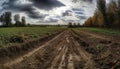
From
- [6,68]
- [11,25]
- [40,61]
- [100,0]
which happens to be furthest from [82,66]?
[100,0]

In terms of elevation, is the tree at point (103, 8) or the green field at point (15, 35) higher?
the tree at point (103, 8)

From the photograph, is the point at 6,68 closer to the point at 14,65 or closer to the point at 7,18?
Result: the point at 14,65

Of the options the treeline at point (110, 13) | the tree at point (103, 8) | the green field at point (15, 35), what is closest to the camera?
the green field at point (15, 35)

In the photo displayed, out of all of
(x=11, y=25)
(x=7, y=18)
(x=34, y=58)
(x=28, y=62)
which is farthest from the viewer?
(x=11, y=25)

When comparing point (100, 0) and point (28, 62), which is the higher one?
point (100, 0)

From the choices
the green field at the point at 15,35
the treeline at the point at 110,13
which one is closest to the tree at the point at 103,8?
the treeline at the point at 110,13

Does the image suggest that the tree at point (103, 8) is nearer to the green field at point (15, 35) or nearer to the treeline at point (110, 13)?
the treeline at point (110, 13)

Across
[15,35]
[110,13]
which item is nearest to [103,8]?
[110,13]

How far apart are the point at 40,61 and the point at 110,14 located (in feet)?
195

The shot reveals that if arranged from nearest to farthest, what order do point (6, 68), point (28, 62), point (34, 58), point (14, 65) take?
point (6, 68), point (14, 65), point (28, 62), point (34, 58)

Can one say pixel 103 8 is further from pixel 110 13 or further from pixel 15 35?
pixel 15 35

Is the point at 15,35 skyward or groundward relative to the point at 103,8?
groundward

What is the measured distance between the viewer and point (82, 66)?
1353 cm

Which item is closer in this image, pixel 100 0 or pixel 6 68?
pixel 6 68
